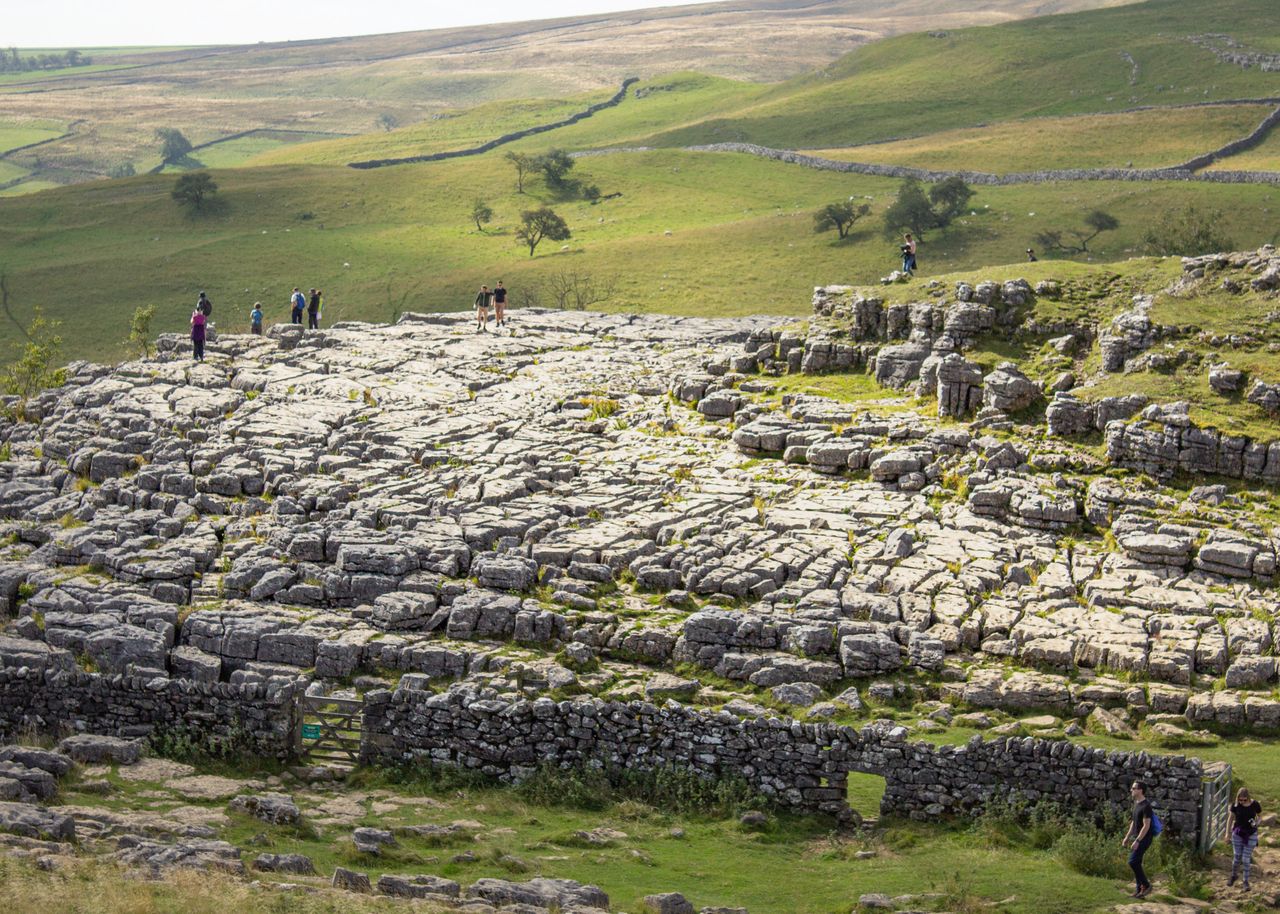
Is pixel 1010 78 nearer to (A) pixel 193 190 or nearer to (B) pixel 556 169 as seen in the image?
(B) pixel 556 169

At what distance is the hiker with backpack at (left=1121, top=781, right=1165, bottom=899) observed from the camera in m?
21.0

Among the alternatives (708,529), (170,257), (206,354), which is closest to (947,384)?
(708,529)

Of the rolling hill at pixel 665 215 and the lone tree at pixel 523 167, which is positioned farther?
the lone tree at pixel 523 167

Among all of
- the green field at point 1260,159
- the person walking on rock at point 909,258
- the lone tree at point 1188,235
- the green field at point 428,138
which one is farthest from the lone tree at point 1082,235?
the green field at point 428,138

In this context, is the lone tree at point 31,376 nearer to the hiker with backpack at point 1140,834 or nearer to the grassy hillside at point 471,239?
the grassy hillside at point 471,239

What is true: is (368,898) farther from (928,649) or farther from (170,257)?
(170,257)

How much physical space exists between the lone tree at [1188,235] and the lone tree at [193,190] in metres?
69.7

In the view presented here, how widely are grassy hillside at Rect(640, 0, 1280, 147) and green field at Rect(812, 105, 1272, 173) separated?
35.2 feet

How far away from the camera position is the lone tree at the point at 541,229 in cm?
9919

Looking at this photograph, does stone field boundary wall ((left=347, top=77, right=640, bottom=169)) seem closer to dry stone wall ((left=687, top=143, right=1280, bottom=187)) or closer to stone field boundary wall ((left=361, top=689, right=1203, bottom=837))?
dry stone wall ((left=687, top=143, right=1280, bottom=187))

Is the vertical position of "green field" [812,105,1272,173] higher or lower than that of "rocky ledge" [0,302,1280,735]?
higher

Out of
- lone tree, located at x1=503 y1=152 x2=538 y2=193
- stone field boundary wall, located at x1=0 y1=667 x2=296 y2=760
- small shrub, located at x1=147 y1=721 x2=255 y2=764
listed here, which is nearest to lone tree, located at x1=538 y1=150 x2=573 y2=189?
lone tree, located at x1=503 y1=152 x2=538 y2=193

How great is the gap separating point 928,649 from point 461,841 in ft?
31.3

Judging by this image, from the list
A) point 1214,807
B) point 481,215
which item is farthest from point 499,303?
point 481,215
